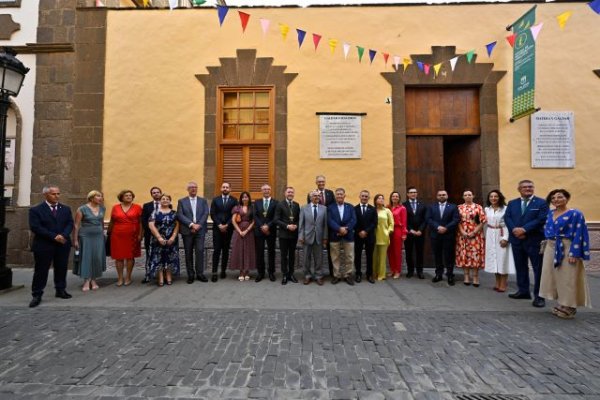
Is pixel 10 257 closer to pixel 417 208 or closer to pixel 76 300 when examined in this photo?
pixel 76 300

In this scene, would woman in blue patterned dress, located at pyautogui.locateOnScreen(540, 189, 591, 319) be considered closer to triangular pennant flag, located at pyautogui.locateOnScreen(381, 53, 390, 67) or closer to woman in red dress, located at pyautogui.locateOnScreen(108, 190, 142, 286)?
triangular pennant flag, located at pyautogui.locateOnScreen(381, 53, 390, 67)

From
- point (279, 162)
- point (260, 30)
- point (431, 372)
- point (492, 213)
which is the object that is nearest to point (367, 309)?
point (431, 372)

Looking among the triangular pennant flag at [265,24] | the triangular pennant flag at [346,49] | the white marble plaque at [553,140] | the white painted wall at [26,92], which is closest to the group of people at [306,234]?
the white marble plaque at [553,140]

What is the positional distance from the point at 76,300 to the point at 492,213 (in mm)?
6981

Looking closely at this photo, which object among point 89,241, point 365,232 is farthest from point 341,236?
point 89,241

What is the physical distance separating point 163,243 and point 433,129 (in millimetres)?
6356

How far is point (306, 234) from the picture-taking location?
6426 millimetres

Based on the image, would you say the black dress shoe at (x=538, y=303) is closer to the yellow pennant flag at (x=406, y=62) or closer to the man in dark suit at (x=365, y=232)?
the man in dark suit at (x=365, y=232)

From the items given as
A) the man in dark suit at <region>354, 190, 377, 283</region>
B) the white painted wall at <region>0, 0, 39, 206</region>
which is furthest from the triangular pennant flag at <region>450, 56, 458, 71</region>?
the white painted wall at <region>0, 0, 39, 206</region>

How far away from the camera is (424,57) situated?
7914mm

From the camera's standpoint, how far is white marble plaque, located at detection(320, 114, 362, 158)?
783cm

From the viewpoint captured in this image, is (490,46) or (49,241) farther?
(490,46)

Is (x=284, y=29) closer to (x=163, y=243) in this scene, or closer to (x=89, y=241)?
(x=163, y=243)

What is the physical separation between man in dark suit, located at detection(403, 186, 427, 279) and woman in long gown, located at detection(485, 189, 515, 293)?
44.7 inches
